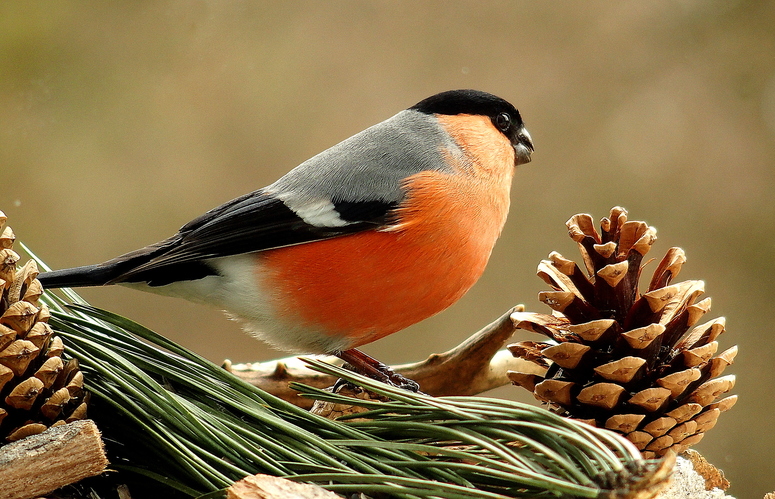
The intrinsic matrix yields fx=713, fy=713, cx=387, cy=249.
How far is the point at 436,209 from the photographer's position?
822mm

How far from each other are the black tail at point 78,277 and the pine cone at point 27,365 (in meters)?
0.18

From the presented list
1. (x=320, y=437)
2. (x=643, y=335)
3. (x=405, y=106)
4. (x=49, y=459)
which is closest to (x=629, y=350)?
(x=643, y=335)

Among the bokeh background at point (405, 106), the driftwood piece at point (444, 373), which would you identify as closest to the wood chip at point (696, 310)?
the driftwood piece at point (444, 373)

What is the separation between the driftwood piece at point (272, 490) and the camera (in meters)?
0.41

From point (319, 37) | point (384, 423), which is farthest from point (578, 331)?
point (319, 37)

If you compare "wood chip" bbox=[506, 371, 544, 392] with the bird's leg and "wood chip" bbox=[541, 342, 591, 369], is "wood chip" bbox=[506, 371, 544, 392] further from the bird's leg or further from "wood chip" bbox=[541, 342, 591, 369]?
the bird's leg

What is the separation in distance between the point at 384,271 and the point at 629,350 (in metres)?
0.28

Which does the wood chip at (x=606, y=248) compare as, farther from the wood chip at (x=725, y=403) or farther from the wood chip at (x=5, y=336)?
the wood chip at (x=5, y=336)

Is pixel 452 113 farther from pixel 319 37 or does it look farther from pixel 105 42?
pixel 105 42

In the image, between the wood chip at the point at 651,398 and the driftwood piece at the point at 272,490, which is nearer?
the driftwood piece at the point at 272,490

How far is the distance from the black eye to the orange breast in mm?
210

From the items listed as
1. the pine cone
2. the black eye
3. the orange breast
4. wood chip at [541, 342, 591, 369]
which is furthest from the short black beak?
the pine cone

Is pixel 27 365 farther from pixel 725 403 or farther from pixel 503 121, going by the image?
pixel 503 121

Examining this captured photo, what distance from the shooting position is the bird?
793mm
